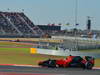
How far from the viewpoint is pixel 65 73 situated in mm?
19875

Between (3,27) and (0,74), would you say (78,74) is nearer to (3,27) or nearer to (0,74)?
(0,74)

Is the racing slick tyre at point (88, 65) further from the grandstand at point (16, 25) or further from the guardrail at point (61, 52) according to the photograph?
the grandstand at point (16, 25)

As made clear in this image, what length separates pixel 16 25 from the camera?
118062mm

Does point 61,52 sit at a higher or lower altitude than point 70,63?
higher

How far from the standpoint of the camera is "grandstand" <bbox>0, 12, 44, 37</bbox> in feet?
372

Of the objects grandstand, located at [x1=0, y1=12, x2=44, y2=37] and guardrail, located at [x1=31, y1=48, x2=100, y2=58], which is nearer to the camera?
guardrail, located at [x1=31, y1=48, x2=100, y2=58]

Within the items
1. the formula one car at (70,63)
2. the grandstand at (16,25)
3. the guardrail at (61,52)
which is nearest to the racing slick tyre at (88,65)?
the formula one car at (70,63)

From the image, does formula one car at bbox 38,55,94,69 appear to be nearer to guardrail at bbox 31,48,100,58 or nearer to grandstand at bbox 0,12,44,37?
guardrail at bbox 31,48,100,58

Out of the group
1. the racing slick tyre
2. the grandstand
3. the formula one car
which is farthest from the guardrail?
the grandstand

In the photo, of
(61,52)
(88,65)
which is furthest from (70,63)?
(61,52)

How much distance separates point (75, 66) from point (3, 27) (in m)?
93.0

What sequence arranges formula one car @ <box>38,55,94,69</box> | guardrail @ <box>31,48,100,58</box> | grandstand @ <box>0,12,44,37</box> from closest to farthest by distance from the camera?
formula one car @ <box>38,55,94,69</box>, guardrail @ <box>31,48,100,58</box>, grandstand @ <box>0,12,44,37</box>

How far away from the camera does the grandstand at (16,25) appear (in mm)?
113500

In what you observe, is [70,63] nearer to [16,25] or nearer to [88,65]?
[88,65]
